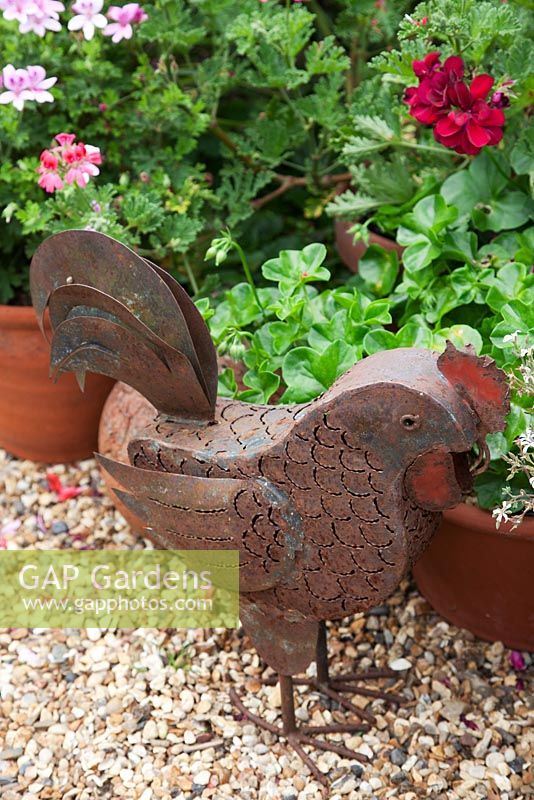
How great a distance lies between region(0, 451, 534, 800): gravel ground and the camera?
1.79 metres

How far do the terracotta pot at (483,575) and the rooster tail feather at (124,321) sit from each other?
599 millimetres

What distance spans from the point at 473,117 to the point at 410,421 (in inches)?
30.8

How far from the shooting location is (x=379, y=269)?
2131 millimetres

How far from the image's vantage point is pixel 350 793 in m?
1.76

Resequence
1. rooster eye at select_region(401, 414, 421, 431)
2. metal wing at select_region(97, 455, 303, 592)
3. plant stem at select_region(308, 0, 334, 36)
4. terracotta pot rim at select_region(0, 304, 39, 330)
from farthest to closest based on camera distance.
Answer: plant stem at select_region(308, 0, 334, 36) → terracotta pot rim at select_region(0, 304, 39, 330) → metal wing at select_region(97, 455, 303, 592) → rooster eye at select_region(401, 414, 421, 431)

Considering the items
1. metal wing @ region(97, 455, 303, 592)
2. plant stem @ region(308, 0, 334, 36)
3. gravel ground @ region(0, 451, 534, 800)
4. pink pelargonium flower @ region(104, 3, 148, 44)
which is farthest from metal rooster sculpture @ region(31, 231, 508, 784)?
plant stem @ region(308, 0, 334, 36)

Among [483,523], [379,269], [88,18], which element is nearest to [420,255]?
[379,269]

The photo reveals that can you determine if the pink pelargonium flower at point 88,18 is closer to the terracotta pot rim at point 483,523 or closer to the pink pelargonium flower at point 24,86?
the pink pelargonium flower at point 24,86

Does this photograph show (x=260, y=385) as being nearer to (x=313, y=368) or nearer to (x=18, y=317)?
(x=313, y=368)

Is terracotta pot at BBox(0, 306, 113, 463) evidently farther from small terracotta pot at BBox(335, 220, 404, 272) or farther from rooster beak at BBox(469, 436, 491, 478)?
rooster beak at BBox(469, 436, 491, 478)

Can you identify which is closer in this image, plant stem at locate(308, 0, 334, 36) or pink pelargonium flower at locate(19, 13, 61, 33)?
pink pelargonium flower at locate(19, 13, 61, 33)

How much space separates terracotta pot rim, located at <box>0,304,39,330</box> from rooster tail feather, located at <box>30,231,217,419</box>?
744 mm

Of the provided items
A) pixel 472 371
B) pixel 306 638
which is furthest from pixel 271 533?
pixel 472 371

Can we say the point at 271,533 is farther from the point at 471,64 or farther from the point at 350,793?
the point at 471,64
